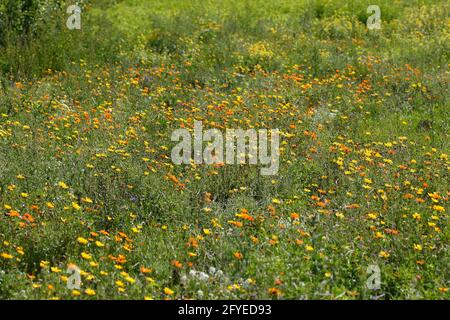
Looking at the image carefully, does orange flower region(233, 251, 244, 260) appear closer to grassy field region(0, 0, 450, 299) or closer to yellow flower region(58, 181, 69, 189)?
grassy field region(0, 0, 450, 299)

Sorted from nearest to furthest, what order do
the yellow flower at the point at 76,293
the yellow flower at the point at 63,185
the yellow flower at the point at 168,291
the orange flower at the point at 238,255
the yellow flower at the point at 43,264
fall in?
the yellow flower at the point at 76,293, the yellow flower at the point at 168,291, the yellow flower at the point at 43,264, the orange flower at the point at 238,255, the yellow flower at the point at 63,185

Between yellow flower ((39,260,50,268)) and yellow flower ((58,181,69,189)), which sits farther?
yellow flower ((58,181,69,189))

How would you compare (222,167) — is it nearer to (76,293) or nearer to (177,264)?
(177,264)

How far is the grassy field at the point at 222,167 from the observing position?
4.81 metres

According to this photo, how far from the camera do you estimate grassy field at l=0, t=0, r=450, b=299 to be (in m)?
4.81

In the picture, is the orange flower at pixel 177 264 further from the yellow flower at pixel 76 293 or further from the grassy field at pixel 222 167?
the yellow flower at pixel 76 293

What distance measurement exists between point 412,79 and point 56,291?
7.00 m

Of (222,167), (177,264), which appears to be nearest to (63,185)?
(177,264)

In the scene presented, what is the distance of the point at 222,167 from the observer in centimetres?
665

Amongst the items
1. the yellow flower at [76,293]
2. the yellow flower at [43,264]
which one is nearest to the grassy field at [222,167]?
the yellow flower at [76,293]

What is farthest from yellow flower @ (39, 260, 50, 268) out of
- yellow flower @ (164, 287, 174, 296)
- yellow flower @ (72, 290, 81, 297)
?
yellow flower @ (164, 287, 174, 296)

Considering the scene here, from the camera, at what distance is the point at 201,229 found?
5.65 meters

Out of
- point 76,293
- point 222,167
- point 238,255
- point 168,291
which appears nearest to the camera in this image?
point 76,293
